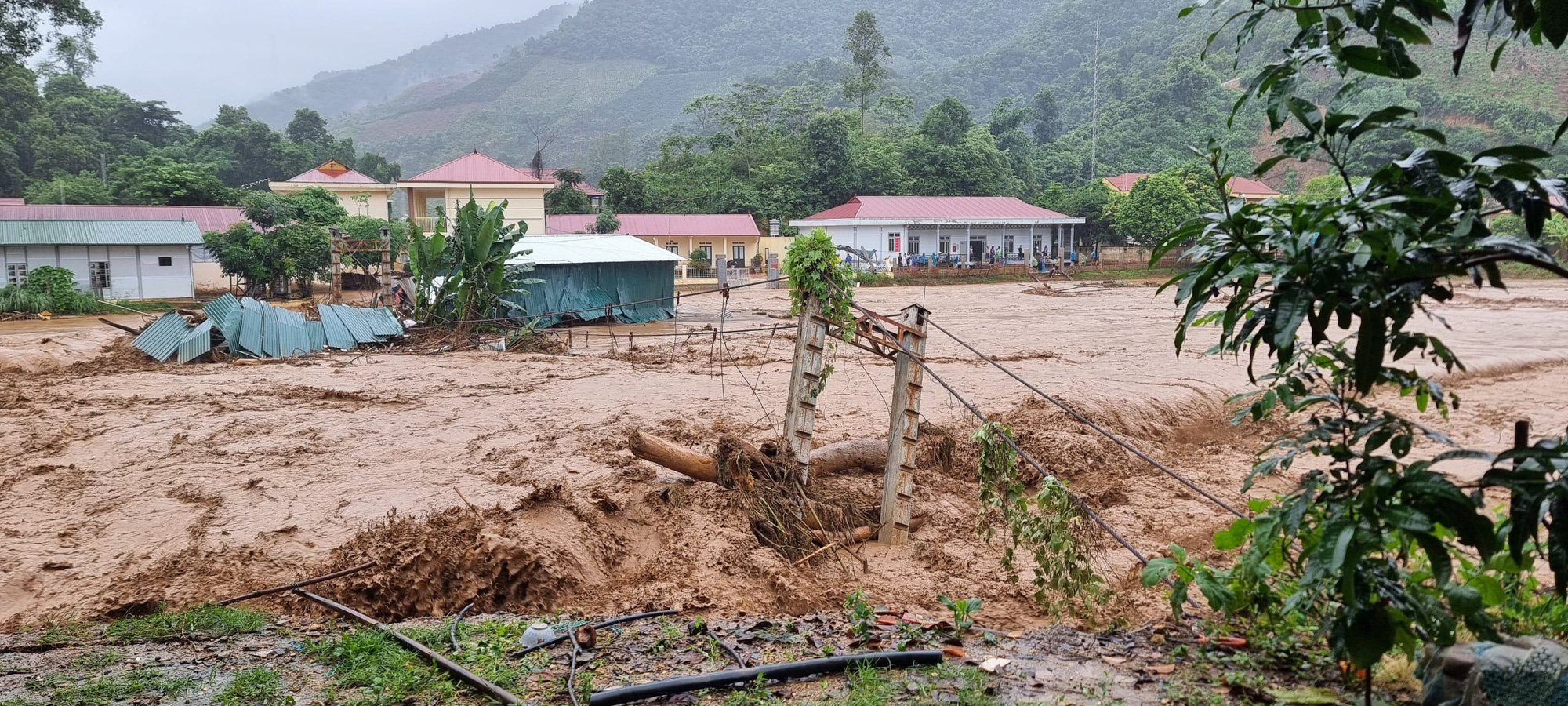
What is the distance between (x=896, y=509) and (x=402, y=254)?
36.4 meters

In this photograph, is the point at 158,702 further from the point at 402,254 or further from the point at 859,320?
the point at 402,254

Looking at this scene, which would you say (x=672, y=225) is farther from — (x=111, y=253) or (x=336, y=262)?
(x=111, y=253)

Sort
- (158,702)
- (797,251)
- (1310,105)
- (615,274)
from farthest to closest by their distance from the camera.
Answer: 1. (615,274)
2. (797,251)
3. (158,702)
4. (1310,105)

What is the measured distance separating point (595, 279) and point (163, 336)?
10.7 metres

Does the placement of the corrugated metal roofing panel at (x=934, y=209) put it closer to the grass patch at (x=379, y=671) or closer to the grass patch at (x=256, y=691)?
the grass patch at (x=379, y=671)

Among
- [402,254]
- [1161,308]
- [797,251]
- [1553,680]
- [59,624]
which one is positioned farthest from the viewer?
[402,254]

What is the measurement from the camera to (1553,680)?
335 cm

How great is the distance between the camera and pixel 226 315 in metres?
19.7

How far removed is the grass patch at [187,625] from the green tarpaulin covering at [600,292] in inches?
699

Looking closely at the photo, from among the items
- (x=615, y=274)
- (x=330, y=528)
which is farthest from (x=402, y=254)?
(x=330, y=528)

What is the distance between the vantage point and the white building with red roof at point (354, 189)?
1981 inches

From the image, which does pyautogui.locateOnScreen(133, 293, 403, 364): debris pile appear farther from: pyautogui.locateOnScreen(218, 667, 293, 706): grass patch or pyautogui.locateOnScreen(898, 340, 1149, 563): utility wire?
pyautogui.locateOnScreen(218, 667, 293, 706): grass patch

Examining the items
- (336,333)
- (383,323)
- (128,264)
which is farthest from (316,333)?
(128,264)

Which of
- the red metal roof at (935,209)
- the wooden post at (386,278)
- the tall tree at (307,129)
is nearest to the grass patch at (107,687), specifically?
the wooden post at (386,278)
